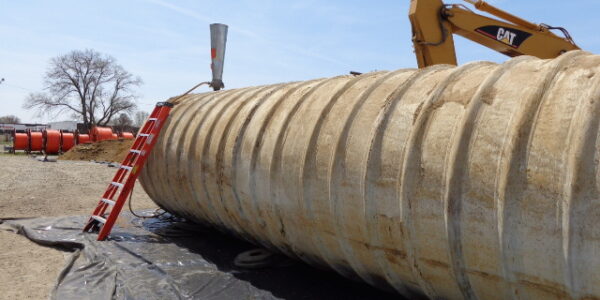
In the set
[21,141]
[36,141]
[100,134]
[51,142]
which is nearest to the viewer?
[36,141]

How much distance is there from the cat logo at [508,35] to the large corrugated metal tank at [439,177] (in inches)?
214

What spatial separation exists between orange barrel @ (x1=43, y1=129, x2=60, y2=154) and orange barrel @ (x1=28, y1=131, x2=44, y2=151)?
252 mm

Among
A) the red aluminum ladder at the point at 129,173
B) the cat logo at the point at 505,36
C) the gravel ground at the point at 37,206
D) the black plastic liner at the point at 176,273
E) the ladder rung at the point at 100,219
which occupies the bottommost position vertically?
the gravel ground at the point at 37,206

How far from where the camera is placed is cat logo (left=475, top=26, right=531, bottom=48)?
847 cm

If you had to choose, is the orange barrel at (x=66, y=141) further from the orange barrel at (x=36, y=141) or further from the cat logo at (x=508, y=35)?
the cat logo at (x=508, y=35)

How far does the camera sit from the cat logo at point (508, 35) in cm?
847

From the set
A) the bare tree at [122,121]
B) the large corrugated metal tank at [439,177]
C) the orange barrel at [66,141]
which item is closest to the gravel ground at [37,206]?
the large corrugated metal tank at [439,177]

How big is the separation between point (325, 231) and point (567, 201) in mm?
1811

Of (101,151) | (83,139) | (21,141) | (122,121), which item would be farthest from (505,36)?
(122,121)

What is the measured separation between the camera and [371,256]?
3236mm

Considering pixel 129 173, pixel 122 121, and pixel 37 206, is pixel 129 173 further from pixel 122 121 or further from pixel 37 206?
pixel 122 121

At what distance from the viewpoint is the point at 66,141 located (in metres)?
28.9

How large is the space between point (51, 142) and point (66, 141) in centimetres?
93

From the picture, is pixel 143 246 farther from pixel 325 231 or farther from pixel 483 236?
pixel 483 236
